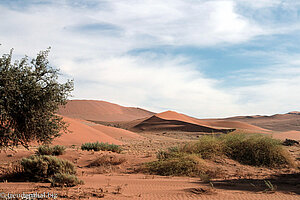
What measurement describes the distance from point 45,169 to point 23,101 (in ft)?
8.90

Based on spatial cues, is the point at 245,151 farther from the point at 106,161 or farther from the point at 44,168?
the point at 44,168

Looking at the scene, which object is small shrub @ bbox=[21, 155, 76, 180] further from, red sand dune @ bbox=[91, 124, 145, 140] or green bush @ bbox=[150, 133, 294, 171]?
red sand dune @ bbox=[91, 124, 145, 140]

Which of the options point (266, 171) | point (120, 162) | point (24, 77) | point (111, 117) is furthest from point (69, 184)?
point (111, 117)

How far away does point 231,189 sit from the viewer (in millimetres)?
9133

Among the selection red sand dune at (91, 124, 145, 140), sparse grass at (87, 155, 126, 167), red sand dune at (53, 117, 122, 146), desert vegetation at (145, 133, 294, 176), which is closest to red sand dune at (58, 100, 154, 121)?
red sand dune at (91, 124, 145, 140)

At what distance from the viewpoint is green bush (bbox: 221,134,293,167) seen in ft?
51.6

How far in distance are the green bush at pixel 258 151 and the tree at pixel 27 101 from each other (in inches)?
375

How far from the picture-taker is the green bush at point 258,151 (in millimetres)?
15734

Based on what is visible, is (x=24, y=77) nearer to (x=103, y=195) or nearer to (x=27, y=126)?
(x=27, y=126)

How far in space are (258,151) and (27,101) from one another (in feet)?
38.8

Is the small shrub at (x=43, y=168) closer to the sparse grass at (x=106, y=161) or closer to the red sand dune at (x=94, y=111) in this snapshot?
the sparse grass at (x=106, y=161)

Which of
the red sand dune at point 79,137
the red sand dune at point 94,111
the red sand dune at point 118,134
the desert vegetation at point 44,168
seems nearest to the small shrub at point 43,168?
the desert vegetation at point 44,168

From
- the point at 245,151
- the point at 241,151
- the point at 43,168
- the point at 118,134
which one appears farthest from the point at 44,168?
the point at 118,134

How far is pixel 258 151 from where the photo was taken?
15.9 meters
